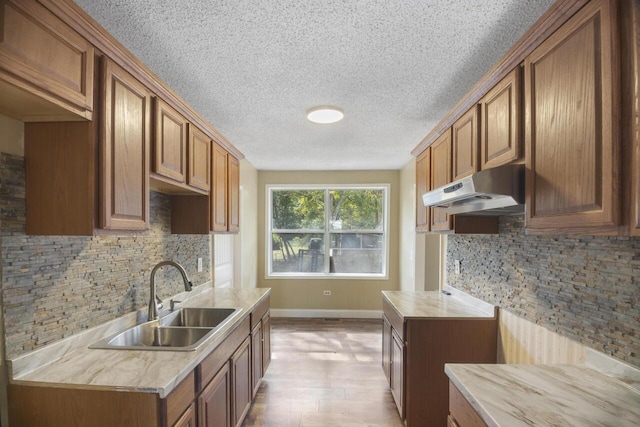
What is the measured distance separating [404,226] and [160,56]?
12.9 feet

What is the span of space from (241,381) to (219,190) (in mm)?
1507

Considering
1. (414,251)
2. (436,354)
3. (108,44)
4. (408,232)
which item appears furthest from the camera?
(408,232)

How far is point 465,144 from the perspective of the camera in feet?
6.73

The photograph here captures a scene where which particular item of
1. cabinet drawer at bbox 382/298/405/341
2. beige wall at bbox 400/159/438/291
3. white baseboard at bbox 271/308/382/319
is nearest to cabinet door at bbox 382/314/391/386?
cabinet drawer at bbox 382/298/405/341

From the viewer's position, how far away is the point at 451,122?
2254mm

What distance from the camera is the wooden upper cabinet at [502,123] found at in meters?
1.47

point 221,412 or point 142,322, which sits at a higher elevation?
point 142,322

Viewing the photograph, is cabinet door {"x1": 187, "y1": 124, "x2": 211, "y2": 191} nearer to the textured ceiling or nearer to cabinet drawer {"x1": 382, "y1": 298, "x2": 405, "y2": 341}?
the textured ceiling

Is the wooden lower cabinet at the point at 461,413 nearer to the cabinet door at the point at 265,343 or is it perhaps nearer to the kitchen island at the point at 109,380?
the kitchen island at the point at 109,380

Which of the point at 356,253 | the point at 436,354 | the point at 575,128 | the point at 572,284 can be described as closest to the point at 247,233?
the point at 356,253

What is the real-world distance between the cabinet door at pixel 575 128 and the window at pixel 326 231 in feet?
12.9

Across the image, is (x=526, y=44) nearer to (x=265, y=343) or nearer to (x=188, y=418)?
(x=188, y=418)

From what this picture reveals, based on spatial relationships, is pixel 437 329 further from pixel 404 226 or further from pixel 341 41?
pixel 404 226

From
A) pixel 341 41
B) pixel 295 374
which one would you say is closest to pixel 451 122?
pixel 341 41
